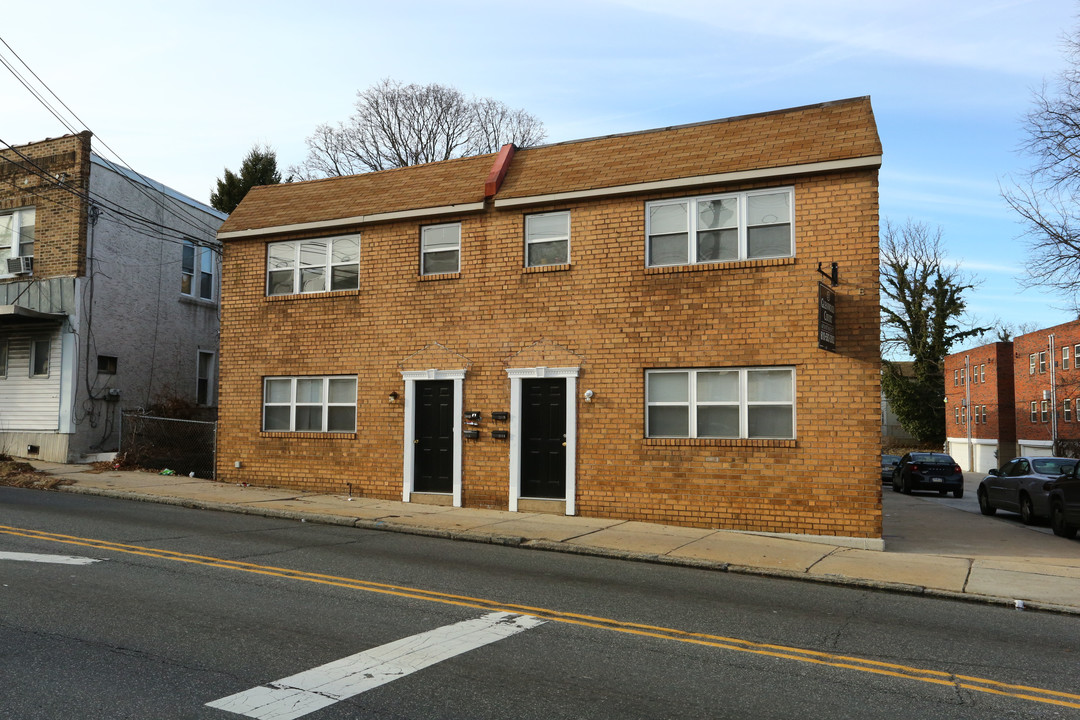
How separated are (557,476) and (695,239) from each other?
464cm

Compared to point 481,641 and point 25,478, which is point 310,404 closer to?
point 25,478

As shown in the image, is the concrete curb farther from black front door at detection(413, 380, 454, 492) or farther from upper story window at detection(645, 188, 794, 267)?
→ upper story window at detection(645, 188, 794, 267)

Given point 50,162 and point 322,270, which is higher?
point 50,162

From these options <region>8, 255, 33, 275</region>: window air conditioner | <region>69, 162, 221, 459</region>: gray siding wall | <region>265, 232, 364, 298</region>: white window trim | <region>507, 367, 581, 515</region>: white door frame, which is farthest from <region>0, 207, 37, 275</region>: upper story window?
<region>507, 367, 581, 515</region>: white door frame

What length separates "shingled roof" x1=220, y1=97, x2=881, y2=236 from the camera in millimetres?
13000

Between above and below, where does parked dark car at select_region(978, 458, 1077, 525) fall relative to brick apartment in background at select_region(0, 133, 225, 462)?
below

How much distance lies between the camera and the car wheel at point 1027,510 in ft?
56.1

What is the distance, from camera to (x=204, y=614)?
6656 mm

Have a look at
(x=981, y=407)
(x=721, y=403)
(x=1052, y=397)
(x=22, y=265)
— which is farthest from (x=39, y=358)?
(x=981, y=407)

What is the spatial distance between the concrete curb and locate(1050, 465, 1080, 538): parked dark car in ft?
24.5

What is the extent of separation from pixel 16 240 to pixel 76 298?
302cm

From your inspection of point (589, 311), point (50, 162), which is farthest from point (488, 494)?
point (50, 162)

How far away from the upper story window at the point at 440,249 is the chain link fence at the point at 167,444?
24.5 ft

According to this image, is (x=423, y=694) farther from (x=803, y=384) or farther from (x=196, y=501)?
(x=196, y=501)
